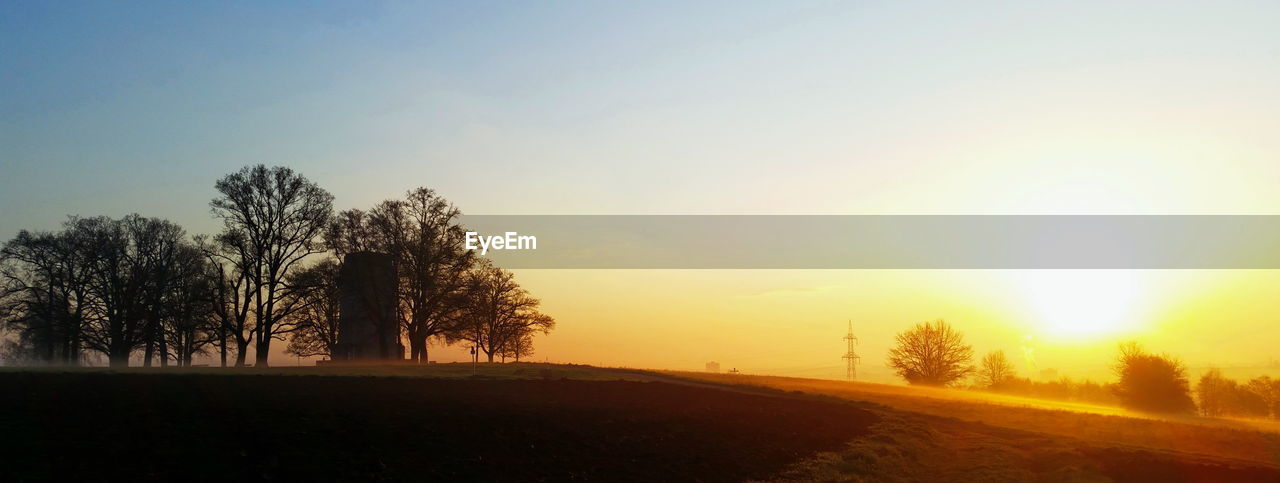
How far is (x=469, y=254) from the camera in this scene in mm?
55562

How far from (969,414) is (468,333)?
40.7 meters

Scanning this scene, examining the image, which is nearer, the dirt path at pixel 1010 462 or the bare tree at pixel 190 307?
the dirt path at pixel 1010 462

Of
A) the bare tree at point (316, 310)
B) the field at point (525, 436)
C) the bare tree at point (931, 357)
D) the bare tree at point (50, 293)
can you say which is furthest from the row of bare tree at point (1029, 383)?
the bare tree at point (50, 293)

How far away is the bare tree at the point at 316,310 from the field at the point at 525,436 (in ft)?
56.5

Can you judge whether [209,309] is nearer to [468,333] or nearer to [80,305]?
[80,305]

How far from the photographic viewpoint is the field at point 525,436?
50.8 ft

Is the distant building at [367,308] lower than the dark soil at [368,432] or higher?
higher

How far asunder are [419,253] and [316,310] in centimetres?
852

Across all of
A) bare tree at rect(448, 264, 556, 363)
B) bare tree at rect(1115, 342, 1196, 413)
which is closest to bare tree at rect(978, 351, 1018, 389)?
bare tree at rect(1115, 342, 1196, 413)

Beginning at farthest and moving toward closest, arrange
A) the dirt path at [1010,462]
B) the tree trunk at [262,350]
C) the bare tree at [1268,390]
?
the bare tree at [1268,390], the tree trunk at [262,350], the dirt path at [1010,462]

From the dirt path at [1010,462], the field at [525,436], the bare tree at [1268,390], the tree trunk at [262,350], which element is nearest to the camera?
the field at [525,436]

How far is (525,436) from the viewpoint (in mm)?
21344

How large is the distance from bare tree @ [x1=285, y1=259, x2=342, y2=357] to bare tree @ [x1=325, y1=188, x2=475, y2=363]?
2817mm

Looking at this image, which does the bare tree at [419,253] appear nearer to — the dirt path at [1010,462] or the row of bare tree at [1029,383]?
the dirt path at [1010,462]
